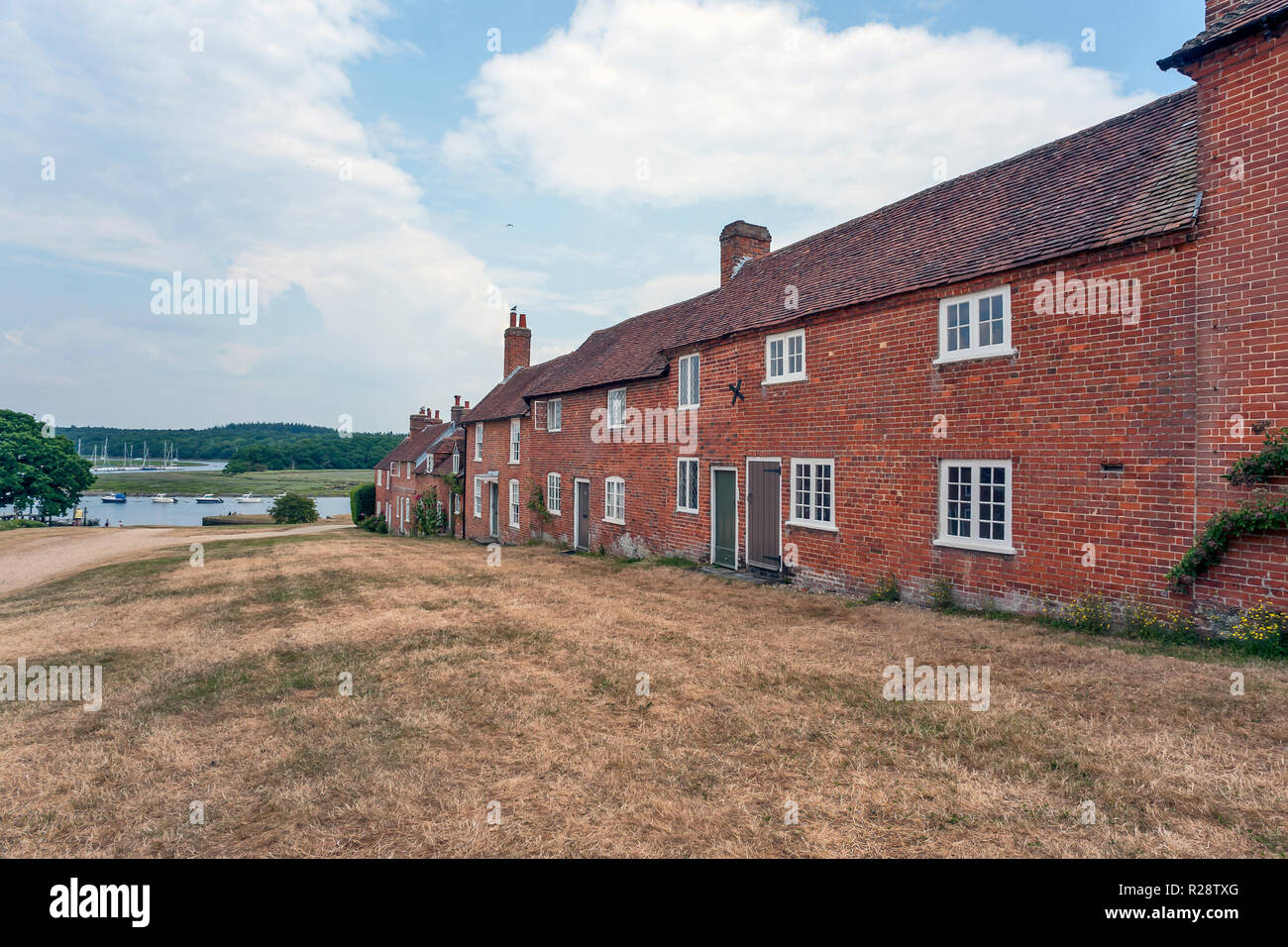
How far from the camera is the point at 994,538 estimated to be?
10453 millimetres

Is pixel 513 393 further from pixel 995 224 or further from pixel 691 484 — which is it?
pixel 995 224

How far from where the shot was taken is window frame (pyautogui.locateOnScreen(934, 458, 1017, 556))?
10109 millimetres

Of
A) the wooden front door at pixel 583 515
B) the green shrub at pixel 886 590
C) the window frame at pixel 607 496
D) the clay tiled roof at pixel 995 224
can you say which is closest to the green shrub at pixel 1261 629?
the green shrub at pixel 886 590

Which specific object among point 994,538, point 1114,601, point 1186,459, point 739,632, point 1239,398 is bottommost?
point 739,632

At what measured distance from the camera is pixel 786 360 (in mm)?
14602

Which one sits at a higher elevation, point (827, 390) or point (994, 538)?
point (827, 390)

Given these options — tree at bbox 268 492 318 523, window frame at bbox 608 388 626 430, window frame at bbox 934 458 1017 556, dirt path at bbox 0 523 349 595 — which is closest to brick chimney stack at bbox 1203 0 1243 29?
window frame at bbox 934 458 1017 556

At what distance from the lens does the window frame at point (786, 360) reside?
14.1 metres

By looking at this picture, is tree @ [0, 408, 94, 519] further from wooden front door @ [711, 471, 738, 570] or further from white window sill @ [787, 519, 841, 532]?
white window sill @ [787, 519, 841, 532]

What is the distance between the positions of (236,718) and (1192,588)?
11.5 m

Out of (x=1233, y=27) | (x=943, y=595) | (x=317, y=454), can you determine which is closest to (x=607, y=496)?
(x=943, y=595)
